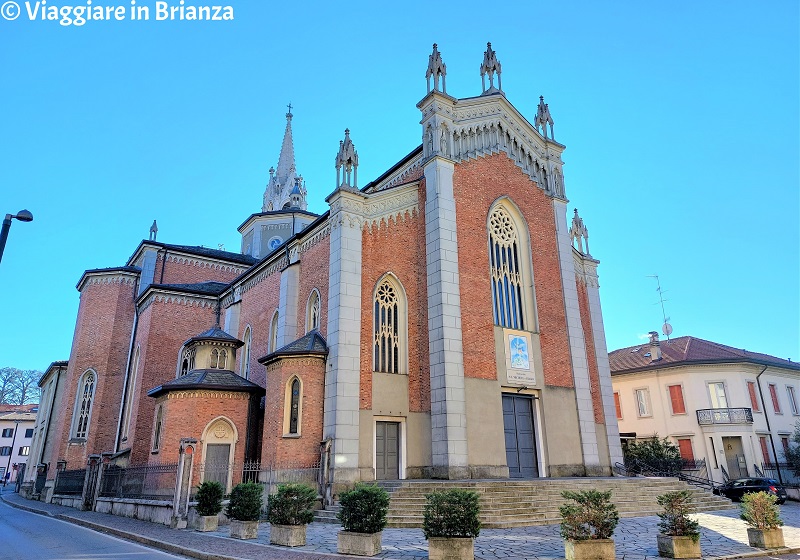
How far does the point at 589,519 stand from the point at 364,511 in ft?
14.0

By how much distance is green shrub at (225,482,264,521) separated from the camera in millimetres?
13359

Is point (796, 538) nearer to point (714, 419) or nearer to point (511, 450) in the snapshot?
point (511, 450)

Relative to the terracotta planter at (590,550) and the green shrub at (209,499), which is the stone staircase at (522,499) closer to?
the green shrub at (209,499)

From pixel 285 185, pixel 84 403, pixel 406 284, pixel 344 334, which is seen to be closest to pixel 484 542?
pixel 344 334

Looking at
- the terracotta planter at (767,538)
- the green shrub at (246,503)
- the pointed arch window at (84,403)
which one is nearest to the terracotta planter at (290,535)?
the green shrub at (246,503)

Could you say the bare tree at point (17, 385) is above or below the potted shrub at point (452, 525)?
above

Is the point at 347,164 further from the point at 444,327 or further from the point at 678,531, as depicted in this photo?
the point at 678,531

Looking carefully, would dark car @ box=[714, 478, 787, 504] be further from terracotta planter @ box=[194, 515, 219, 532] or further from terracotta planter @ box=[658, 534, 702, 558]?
terracotta planter @ box=[194, 515, 219, 532]

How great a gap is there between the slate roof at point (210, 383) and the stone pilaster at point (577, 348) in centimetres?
1319

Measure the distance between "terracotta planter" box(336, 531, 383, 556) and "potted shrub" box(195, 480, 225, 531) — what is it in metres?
5.64

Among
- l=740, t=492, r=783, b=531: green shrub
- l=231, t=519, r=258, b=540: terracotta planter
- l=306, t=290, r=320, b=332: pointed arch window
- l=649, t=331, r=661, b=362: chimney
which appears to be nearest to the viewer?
l=740, t=492, r=783, b=531: green shrub

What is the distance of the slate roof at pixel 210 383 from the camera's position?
2134 cm

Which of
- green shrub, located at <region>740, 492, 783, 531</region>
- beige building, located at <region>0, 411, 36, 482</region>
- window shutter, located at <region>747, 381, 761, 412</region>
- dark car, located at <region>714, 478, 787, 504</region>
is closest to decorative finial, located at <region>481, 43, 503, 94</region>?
green shrub, located at <region>740, 492, 783, 531</region>

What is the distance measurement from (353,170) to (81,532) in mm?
14670
